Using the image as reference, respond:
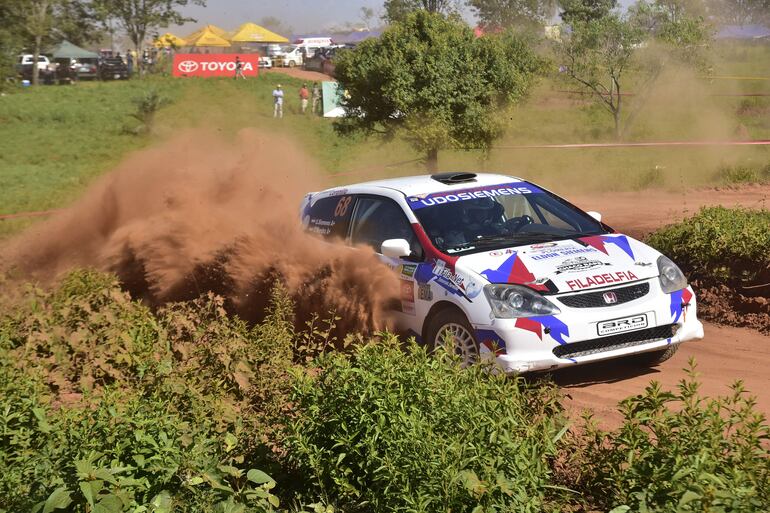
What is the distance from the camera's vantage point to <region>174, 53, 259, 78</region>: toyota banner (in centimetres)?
4959

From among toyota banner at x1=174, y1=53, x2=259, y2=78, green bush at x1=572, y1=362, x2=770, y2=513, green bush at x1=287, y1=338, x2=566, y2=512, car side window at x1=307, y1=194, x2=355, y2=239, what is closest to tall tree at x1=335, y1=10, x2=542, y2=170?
car side window at x1=307, y1=194, x2=355, y2=239

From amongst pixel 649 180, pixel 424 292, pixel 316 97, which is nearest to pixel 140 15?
pixel 316 97

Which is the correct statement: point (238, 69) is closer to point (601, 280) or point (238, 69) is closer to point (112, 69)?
point (112, 69)

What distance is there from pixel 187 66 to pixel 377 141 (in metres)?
31.9

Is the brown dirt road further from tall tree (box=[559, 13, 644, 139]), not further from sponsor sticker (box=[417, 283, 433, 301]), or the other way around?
tall tree (box=[559, 13, 644, 139])

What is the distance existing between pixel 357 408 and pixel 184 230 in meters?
5.32

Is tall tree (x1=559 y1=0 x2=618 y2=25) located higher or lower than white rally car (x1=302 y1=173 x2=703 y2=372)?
higher

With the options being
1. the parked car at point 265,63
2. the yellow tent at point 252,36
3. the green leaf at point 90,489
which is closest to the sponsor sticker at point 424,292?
the green leaf at point 90,489

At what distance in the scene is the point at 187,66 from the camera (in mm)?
50312

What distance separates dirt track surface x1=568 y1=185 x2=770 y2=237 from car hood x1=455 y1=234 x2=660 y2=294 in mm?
7489

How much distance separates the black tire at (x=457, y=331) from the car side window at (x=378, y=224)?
709 mm

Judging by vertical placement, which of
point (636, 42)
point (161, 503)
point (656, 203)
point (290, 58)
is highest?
point (636, 42)

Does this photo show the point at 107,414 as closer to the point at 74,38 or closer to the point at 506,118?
the point at 506,118

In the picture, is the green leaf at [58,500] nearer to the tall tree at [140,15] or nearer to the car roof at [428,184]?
the car roof at [428,184]
